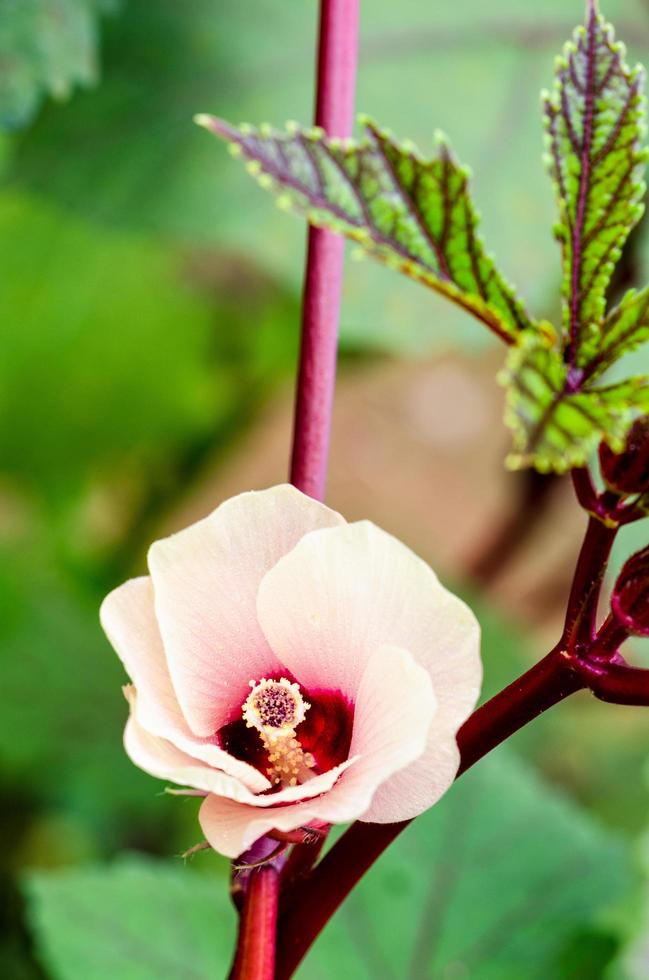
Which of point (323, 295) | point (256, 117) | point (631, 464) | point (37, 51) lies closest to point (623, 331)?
point (631, 464)

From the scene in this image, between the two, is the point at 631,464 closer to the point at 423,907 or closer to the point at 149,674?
the point at 149,674

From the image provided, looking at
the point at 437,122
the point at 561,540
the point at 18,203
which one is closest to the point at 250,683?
the point at 437,122

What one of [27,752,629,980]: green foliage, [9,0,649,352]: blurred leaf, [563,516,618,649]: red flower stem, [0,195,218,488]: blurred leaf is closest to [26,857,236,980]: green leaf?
[27,752,629,980]: green foliage

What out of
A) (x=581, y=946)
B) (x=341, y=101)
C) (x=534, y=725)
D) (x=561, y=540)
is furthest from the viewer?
(x=561, y=540)

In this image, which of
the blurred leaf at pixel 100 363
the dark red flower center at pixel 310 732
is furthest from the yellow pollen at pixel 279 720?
the blurred leaf at pixel 100 363

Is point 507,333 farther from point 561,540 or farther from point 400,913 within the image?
point 561,540

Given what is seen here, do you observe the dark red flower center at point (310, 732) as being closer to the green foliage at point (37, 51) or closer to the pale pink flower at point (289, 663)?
the pale pink flower at point (289, 663)

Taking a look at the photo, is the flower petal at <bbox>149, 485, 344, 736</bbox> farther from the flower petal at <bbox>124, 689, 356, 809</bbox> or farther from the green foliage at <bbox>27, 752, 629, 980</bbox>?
the green foliage at <bbox>27, 752, 629, 980</bbox>
